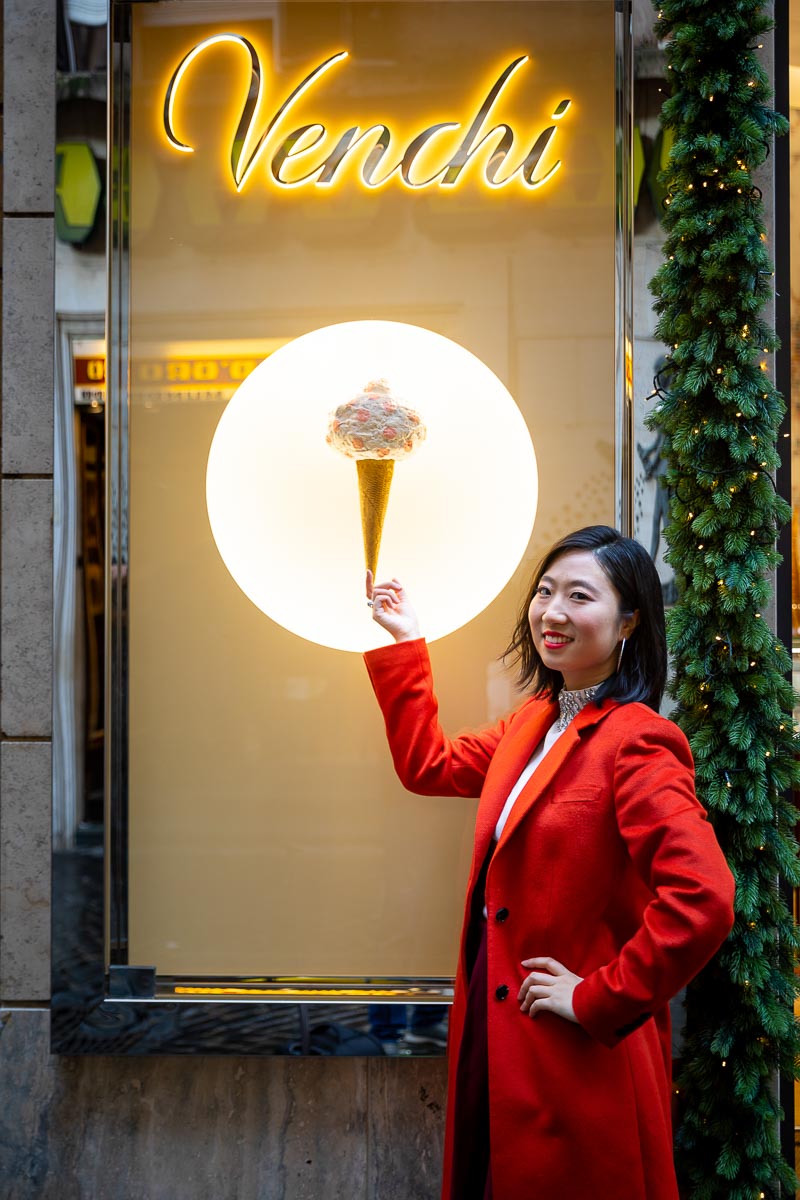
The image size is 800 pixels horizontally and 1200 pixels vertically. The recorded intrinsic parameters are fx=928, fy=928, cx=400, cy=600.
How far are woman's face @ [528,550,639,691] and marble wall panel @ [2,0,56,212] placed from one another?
196 centimetres

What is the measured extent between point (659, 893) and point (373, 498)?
1243 millimetres

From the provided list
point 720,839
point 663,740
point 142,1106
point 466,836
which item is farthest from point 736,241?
point 142,1106

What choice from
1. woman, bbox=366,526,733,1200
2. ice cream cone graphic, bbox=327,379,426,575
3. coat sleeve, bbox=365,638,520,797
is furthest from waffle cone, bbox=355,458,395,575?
woman, bbox=366,526,733,1200

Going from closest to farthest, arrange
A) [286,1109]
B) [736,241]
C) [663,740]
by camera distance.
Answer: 1. [663,740]
2. [736,241]
3. [286,1109]

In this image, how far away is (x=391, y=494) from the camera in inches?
102

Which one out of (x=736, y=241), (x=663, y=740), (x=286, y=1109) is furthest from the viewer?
(x=286, y=1109)

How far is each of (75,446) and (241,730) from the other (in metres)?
0.95

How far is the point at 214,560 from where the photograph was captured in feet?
8.95

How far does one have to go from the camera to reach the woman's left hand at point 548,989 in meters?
1.78

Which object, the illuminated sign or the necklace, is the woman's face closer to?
the necklace

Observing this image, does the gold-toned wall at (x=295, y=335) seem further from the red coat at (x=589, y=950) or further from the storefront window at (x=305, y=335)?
the red coat at (x=589, y=950)

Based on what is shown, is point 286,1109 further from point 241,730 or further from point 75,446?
point 75,446

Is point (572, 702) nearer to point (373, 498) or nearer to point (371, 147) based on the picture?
point (373, 498)

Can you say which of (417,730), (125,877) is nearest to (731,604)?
(417,730)
